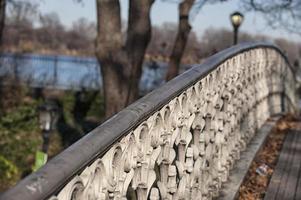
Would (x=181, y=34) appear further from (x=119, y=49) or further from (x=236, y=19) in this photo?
(x=119, y=49)

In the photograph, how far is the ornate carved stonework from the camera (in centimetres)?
221

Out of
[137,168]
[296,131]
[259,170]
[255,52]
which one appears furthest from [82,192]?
[296,131]

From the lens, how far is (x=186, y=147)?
3.53m

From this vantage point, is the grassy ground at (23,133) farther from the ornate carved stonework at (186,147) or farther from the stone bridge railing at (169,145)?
the stone bridge railing at (169,145)

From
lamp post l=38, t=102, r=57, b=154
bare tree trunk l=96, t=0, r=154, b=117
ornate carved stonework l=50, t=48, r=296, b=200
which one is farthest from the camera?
lamp post l=38, t=102, r=57, b=154

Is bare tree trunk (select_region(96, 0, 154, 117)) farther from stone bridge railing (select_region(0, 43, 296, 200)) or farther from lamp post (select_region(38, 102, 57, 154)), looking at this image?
stone bridge railing (select_region(0, 43, 296, 200))

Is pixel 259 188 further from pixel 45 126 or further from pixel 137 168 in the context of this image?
pixel 45 126

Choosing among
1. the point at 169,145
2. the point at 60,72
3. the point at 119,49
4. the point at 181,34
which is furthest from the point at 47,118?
the point at 60,72

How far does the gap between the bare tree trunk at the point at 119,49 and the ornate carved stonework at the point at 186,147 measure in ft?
10.8

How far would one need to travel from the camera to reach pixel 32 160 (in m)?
16.8

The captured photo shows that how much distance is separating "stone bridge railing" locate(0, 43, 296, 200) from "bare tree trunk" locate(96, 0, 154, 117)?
344cm

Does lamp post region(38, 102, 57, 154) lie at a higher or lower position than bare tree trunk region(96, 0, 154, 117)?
lower

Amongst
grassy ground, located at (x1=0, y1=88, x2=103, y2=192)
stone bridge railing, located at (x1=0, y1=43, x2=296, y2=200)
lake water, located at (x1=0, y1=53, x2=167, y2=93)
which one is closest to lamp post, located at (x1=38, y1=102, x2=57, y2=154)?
grassy ground, located at (x1=0, y1=88, x2=103, y2=192)

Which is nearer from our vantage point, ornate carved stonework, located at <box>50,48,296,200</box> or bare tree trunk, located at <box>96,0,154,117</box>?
ornate carved stonework, located at <box>50,48,296,200</box>
